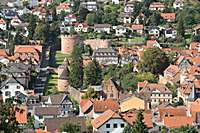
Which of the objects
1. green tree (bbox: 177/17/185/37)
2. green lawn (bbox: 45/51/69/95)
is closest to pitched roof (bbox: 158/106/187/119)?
green lawn (bbox: 45/51/69/95)

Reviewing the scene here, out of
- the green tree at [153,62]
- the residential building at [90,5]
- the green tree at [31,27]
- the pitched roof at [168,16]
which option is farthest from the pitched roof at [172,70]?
the residential building at [90,5]

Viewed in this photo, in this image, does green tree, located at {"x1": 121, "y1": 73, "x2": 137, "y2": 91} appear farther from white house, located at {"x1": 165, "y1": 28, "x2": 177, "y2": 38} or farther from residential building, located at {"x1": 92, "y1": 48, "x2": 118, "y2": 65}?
white house, located at {"x1": 165, "y1": 28, "x2": 177, "y2": 38}

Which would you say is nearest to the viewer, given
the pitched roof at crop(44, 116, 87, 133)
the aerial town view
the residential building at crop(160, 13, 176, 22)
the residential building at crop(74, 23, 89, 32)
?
the pitched roof at crop(44, 116, 87, 133)

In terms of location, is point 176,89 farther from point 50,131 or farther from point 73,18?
point 73,18

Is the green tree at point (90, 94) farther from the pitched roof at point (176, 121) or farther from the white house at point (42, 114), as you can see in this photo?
the pitched roof at point (176, 121)

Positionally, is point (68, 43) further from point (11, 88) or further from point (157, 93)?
point (157, 93)

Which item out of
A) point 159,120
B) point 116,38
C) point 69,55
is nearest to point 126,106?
point 159,120
